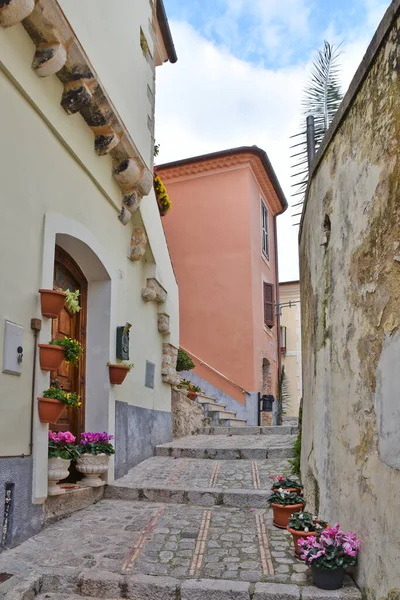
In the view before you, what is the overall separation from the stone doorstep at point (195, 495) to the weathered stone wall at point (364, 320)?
31.4 inches

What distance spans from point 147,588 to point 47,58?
13.5 feet

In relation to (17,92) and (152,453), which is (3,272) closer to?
(17,92)

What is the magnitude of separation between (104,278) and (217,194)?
28.3 feet

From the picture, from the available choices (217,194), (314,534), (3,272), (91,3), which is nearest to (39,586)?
(314,534)

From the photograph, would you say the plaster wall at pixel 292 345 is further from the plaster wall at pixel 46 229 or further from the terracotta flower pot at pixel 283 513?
the terracotta flower pot at pixel 283 513

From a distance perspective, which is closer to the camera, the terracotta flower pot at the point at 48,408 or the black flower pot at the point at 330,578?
the black flower pot at the point at 330,578

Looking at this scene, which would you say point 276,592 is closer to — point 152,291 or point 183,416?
point 152,291

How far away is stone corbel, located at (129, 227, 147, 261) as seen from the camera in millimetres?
7102

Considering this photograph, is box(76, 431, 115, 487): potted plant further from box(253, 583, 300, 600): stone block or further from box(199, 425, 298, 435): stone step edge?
box(199, 425, 298, 435): stone step edge

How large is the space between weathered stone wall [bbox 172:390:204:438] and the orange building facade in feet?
9.52

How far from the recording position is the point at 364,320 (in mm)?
3354

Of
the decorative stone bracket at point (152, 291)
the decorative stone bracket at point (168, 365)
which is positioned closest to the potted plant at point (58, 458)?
the decorative stone bracket at point (152, 291)

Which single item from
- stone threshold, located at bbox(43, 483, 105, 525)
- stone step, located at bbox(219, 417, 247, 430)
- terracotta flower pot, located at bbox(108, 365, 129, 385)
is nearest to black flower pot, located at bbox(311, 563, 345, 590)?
stone threshold, located at bbox(43, 483, 105, 525)

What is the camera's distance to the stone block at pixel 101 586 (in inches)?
141
